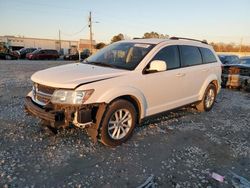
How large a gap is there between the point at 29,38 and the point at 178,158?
203 ft

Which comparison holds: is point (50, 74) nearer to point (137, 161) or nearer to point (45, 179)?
point (45, 179)

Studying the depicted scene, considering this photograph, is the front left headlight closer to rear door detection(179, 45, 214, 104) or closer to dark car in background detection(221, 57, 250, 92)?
rear door detection(179, 45, 214, 104)

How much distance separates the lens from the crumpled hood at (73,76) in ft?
12.4

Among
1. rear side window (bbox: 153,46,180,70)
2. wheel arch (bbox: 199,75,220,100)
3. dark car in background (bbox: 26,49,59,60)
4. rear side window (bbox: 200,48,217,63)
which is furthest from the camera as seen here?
dark car in background (bbox: 26,49,59,60)

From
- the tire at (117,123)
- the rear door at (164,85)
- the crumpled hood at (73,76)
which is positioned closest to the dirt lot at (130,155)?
the tire at (117,123)

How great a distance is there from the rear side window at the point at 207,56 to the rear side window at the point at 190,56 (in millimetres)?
245

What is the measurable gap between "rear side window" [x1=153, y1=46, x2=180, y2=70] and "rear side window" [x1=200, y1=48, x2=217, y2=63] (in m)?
1.43

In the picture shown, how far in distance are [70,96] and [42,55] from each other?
32.0 metres

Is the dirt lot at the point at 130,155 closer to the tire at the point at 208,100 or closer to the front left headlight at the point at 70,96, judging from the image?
the tire at the point at 208,100


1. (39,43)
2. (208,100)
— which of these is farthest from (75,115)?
(39,43)

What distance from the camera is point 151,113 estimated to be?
15.9 ft

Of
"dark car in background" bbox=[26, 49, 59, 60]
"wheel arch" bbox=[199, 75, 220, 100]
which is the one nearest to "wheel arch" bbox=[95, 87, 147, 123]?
"wheel arch" bbox=[199, 75, 220, 100]

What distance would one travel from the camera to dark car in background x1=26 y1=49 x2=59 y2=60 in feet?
107

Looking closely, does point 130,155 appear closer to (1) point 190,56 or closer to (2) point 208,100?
(1) point 190,56
